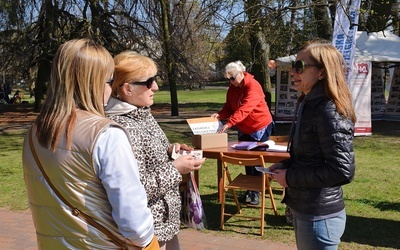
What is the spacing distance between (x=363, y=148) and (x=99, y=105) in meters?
9.89

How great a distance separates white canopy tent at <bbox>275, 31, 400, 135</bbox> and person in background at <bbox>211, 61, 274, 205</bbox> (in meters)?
6.31

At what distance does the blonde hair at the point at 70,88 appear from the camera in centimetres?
185

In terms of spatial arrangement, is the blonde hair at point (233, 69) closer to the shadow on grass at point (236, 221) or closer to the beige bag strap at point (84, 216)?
the shadow on grass at point (236, 221)

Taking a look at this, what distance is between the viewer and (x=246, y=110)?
5586 millimetres

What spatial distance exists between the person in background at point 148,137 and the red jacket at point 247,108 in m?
2.95

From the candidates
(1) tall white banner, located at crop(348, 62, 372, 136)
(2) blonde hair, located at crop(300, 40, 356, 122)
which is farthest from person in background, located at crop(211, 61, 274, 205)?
(1) tall white banner, located at crop(348, 62, 372, 136)

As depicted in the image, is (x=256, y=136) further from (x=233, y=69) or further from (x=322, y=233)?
(x=322, y=233)

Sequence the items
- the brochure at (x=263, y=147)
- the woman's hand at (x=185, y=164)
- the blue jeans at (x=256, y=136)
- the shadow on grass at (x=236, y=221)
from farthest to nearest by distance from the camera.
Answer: the blue jeans at (x=256, y=136)
the shadow on grass at (x=236, y=221)
the brochure at (x=263, y=147)
the woman's hand at (x=185, y=164)

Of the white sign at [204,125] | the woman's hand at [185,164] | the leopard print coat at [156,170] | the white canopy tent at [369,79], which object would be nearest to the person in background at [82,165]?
the leopard print coat at [156,170]

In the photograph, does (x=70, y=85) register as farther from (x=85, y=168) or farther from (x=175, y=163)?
(x=175, y=163)

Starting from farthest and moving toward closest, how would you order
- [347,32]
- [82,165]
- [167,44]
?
1. [167,44]
2. [347,32]
3. [82,165]

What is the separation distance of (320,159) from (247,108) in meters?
3.27

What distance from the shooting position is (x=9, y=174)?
8.63m

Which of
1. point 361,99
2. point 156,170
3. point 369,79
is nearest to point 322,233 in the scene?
point 156,170
